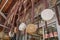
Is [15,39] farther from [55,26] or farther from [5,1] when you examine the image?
[55,26]

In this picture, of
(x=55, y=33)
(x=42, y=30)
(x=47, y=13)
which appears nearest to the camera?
(x=47, y=13)

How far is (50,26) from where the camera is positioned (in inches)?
56.6

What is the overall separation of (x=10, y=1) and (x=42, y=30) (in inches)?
29.0

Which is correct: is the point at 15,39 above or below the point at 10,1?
below

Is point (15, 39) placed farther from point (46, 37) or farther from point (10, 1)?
point (46, 37)

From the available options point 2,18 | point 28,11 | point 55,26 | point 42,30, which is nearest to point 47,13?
point 55,26

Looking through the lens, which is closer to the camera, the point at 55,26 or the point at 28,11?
the point at 55,26

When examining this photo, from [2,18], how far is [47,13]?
1807 millimetres

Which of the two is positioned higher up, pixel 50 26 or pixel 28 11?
pixel 28 11

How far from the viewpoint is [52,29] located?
4.62ft

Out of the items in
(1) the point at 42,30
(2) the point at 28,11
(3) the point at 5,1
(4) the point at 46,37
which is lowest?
(4) the point at 46,37

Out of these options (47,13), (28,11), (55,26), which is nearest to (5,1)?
Result: (28,11)

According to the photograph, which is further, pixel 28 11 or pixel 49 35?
pixel 28 11

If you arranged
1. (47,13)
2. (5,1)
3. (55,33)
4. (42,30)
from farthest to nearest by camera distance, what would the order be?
(5,1), (42,30), (55,33), (47,13)
